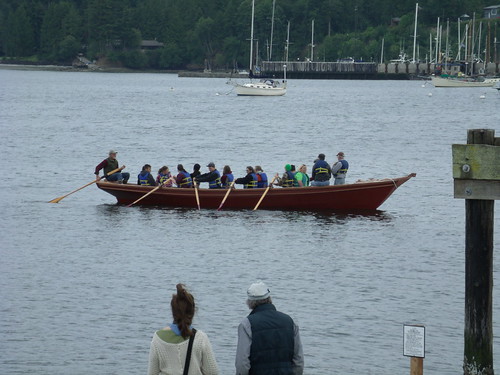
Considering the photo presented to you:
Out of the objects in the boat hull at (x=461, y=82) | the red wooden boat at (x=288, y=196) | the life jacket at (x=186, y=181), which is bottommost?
the red wooden boat at (x=288, y=196)

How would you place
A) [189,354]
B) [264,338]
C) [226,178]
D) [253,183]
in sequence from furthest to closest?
1. [226,178]
2. [253,183]
3. [264,338]
4. [189,354]

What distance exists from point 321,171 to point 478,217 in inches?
813

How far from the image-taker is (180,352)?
420 inches

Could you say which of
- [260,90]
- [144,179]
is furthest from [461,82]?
[144,179]

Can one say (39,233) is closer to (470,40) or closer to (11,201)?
(11,201)

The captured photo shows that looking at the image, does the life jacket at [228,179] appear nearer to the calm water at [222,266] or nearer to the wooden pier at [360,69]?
the calm water at [222,266]

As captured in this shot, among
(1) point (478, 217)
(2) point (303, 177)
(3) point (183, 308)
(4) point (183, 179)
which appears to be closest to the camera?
(3) point (183, 308)

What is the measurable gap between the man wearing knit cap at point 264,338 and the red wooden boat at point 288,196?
2426 cm

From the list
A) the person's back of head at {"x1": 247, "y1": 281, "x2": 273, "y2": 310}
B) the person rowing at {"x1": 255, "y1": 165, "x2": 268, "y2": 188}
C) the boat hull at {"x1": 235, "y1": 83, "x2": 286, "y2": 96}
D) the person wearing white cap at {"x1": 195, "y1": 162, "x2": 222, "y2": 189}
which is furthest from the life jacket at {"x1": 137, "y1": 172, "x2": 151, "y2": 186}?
the boat hull at {"x1": 235, "y1": 83, "x2": 286, "y2": 96}

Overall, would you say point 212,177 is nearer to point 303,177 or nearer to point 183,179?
point 183,179

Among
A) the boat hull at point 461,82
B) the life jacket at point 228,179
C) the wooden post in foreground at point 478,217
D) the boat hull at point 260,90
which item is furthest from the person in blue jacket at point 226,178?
the boat hull at point 461,82

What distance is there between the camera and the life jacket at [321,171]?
3569 cm

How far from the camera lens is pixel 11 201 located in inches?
1686

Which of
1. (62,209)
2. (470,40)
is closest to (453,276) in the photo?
(62,209)
